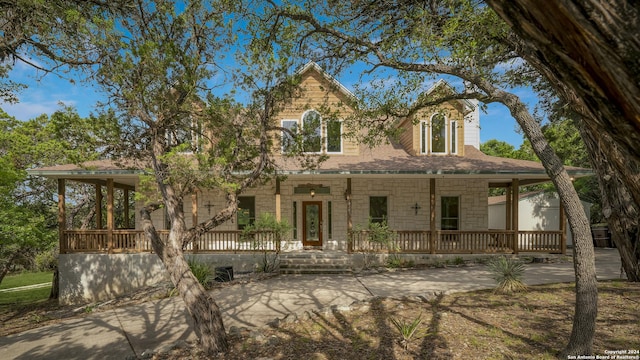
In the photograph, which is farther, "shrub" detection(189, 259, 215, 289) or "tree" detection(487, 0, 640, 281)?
"shrub" detection(189, 259, 215, 289)

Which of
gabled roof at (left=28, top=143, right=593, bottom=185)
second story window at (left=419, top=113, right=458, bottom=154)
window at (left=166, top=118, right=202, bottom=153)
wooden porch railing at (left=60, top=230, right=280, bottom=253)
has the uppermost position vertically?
second story window at (left=419, top=113, right=458, bottom=154)

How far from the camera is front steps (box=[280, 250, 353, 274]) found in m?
10.3

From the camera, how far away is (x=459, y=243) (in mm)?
11938

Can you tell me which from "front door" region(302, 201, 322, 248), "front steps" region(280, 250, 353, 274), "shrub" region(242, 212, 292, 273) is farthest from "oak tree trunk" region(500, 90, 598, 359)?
"front door" region(302, 201, 322, 248)

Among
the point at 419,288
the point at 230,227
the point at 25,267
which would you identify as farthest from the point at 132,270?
the point at 25,267

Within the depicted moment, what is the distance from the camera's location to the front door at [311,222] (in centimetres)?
1270

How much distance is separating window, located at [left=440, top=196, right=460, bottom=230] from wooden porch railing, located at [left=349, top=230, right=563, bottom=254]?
105 cm

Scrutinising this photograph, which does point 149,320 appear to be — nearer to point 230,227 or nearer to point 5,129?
point 230,227

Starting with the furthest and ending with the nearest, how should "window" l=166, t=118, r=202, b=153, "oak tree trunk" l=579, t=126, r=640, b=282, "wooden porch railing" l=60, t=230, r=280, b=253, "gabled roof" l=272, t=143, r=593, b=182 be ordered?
"wooden porch railing" l=60, t=230, r=280, b=253 → "gabled roof" l=272, t=143, r=593, b=182 → "oak tree trunk" l=579, t=126, r=640, b=282 → "window" l=166, t=118, r=202, b=153

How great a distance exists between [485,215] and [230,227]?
10835mm

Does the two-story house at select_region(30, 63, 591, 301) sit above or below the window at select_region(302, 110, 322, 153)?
below

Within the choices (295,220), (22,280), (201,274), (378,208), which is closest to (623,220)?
(378,208)

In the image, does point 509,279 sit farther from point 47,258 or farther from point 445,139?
point 47,258

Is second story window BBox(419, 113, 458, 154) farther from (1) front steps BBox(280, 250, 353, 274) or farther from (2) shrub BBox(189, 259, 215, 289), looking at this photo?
(2) shrub BBox(189, 259, 215, 289)
